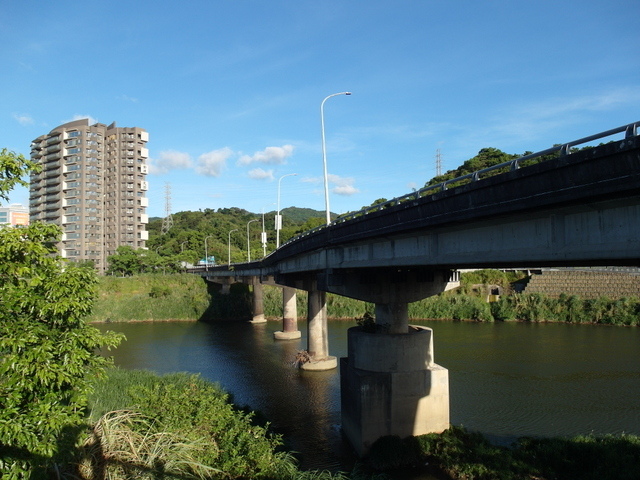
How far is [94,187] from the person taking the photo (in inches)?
4306

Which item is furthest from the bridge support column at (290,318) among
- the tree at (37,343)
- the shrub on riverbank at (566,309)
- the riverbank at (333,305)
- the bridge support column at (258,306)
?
the tree at (37,343)

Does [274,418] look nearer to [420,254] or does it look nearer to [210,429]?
[210,429]

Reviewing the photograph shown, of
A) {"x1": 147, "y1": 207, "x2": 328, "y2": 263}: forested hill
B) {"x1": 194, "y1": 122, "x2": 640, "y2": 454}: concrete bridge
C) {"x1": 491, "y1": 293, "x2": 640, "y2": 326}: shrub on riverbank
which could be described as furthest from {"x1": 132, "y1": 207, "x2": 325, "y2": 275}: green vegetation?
{"x1": 194, "y1": 122, "x2": 640, "y2": 454}: concrete bridge

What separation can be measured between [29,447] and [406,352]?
14522 mm

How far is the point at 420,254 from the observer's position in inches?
643

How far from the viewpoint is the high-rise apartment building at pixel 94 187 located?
108m

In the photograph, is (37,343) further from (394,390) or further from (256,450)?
(394,390)

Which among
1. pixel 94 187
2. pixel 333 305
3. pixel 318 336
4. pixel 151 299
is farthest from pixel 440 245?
pixel 94 187

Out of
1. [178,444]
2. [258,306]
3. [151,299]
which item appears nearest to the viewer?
[178,444]

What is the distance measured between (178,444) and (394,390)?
8901mm

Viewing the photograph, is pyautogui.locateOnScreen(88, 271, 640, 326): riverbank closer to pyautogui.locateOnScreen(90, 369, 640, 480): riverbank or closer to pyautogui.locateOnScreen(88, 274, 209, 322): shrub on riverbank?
pyautogui.locateOnScreen(88, 274, 209, 322): shrub on riverbank

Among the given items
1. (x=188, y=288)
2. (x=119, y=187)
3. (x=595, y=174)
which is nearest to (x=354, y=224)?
(x=595, y=174)

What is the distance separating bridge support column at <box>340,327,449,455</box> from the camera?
1923 centimetres

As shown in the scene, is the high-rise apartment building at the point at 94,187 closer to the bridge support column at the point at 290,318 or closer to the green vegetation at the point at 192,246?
the green vegetation at the point at 192,246
